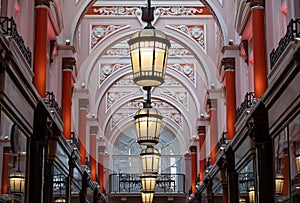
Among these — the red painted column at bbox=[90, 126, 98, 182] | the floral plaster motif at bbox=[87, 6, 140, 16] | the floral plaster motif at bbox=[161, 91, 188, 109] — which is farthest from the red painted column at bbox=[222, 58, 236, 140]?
the floral plaster motif at bbox=[161, 91, 188, 109]

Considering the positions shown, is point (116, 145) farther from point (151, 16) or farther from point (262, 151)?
point (151, 16)

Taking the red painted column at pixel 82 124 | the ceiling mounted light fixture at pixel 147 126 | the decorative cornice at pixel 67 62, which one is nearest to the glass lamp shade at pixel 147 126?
the ceiling mounted light fixture at pixel 147 126

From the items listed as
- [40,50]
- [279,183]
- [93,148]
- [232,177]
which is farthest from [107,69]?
[279,183]

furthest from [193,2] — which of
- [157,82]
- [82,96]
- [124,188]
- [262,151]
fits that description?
[124,188]

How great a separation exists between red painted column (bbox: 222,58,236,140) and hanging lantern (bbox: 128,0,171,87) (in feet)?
26.3

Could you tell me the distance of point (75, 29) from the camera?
16.6 m

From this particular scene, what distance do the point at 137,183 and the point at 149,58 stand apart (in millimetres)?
25819

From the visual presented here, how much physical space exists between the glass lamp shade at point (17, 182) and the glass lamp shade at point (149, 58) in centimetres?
261

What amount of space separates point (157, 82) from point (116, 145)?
87.3 ft

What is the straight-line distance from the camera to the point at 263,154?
11.5 metres

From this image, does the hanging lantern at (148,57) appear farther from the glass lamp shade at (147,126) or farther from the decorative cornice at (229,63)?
the decorative cornice at (229,63)

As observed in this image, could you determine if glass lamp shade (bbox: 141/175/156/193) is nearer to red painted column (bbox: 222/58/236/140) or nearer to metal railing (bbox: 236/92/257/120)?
red painted column (bbox: 222/58/236/140)

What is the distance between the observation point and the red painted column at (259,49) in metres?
12.4

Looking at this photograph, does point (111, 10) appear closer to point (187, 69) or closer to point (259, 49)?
point (187, 69)
